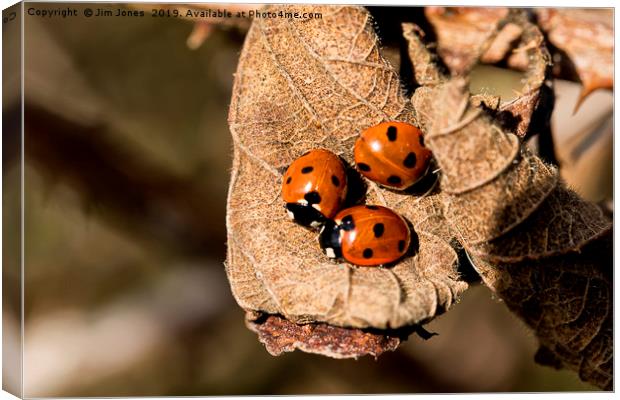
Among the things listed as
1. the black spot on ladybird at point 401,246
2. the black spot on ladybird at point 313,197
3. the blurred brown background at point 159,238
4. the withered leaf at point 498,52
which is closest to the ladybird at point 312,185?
the black spot on ladybird at point 313,197

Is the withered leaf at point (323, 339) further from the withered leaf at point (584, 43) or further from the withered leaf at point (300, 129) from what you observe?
the withered leaf at point (584, 43)

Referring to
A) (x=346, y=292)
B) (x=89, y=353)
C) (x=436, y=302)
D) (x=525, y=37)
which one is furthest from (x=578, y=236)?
(x=89, y=353)

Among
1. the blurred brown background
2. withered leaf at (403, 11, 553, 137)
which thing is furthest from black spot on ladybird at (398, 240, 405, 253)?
the blurred brown background

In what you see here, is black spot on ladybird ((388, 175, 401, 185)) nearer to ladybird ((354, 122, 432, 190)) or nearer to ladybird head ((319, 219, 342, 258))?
ladybird ((354, 122, 432, 190))

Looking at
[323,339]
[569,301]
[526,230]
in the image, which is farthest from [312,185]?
[569,301]

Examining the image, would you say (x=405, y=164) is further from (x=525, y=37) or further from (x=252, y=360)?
(x=252, y=360)

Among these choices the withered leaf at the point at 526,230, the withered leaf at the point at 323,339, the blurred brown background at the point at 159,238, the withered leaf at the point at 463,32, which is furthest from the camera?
the blurred brown background at the point at 159,238

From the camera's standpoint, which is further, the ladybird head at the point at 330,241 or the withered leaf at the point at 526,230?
the ladybird head at the point at 330,241

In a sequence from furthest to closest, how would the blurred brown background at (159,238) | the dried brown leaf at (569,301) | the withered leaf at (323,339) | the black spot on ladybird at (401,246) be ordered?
1. the blurred brown background at (159,238)
2. the dried brown leaf at (569,301)
3. the black spot on ladybird at (401,246)
4. the withered leaf at (323,339)
